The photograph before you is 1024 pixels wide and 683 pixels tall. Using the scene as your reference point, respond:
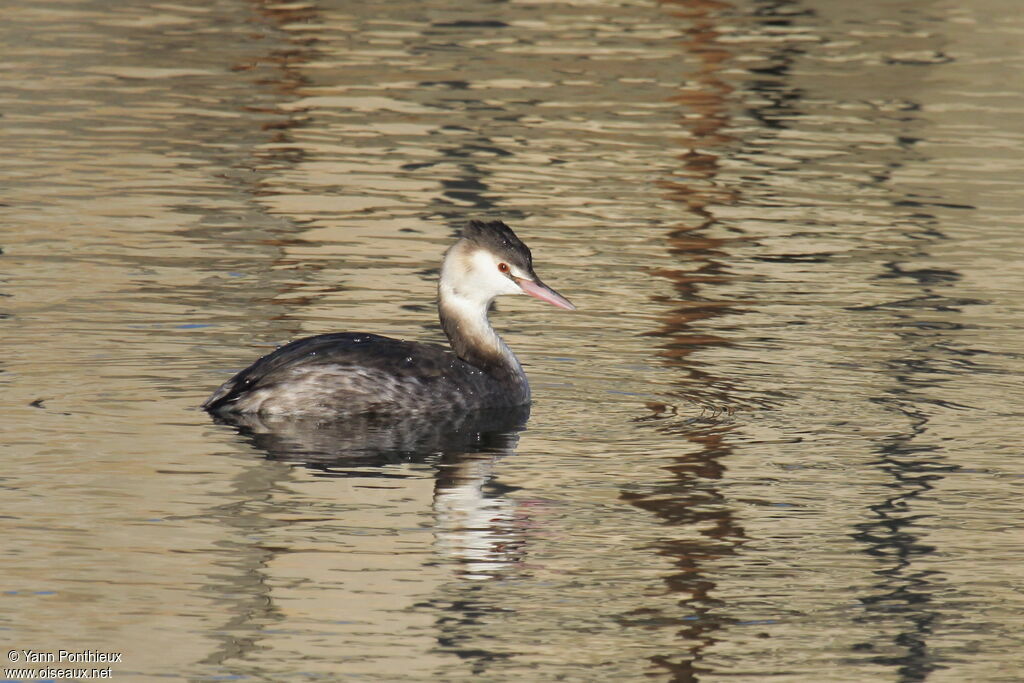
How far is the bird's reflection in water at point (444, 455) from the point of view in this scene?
336 inches

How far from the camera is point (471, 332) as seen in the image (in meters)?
11.5

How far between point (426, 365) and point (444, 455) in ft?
3.08

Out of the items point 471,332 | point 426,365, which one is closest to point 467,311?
point 471,332

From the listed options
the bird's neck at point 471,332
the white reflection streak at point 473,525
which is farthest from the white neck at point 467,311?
the white reflection streak at point 473,525

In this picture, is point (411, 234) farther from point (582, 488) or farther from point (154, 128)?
point (582, 488)

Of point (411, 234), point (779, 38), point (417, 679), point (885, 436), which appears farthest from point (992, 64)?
point (417, 679)

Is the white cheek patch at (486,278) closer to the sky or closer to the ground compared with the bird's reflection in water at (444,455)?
closer to the sky

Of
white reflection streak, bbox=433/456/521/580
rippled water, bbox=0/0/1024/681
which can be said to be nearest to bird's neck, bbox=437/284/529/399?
rippled water, bbox=0/0/1024/681

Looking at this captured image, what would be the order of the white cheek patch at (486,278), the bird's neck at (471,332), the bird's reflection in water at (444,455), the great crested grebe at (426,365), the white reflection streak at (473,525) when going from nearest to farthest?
the white reflection streak at (473,525)
the bird's reflection in water at (444,455)
the great crested grebe at (426,365)
the bird's neck at (471,332)
the white cheek patch at (486,278)

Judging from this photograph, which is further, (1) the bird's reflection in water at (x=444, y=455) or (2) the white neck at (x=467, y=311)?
(2) the white neck at (x=467, y=311)

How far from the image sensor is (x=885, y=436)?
1041 centimetres

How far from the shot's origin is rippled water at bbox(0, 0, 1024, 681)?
302 inches

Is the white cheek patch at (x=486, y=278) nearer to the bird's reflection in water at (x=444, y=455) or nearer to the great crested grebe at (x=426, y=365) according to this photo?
the great crested grebe at (x=426, y=365)

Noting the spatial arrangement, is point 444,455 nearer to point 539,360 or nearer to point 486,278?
point 486,278
